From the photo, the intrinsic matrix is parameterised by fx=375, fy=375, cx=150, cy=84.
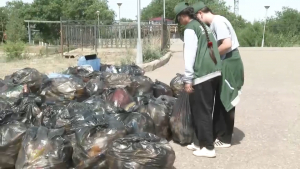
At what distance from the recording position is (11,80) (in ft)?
20.1

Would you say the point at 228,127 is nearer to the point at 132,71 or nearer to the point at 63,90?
the point at 63,90

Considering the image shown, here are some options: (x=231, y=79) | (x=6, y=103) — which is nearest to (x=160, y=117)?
(x=231, y=79)

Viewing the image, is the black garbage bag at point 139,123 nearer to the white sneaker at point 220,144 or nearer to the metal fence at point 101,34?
the white sneaker at point 220,144

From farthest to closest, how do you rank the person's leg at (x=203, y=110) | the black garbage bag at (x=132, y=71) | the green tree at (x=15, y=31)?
the green tree at (x=15, y=31) < the black garbage bag at (x=132, y=71) < the person's leg at (x=203, y=110)

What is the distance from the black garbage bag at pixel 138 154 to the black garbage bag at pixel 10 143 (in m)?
→ 1.03

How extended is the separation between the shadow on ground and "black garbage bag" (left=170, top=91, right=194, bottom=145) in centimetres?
69

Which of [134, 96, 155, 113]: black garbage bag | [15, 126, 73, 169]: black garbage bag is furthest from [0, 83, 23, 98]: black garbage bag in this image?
[15, 126, 73, 169]: black garbage bag

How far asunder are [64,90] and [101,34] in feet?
38.4

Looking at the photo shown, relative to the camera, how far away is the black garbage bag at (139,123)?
13.4 feet

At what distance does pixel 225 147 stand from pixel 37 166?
90.6 inches

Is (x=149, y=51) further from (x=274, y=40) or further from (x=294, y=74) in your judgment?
(x=274, y=40)

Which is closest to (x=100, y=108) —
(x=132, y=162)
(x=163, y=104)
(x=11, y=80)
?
(x=163, y=104)

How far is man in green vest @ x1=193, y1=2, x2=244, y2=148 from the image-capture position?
4.21 m

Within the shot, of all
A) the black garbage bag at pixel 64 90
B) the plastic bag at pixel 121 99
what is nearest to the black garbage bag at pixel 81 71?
the black garbage bag at pixel 64 90
